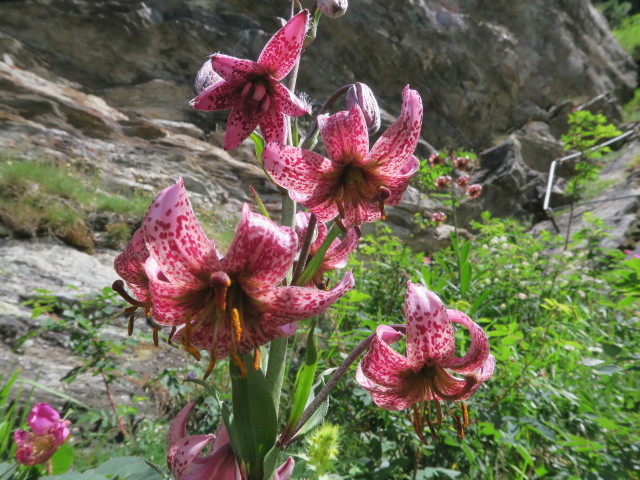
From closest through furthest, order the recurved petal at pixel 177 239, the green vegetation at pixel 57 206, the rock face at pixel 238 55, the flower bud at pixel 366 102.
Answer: the recurved petal at pixel 177 239 < the flower bud at pixel 366 102 < the green vegetation at pixel 57 206 < the rock face at pixel 238 55

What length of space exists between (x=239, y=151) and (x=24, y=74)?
2759 millimetres

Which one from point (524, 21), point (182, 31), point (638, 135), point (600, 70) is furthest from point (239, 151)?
point (600, 70)

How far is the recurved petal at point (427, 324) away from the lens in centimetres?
47

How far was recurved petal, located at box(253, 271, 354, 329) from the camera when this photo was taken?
15.5 inches

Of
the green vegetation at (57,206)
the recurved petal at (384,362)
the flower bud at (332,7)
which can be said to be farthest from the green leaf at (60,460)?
the green vegetation at (57,206)

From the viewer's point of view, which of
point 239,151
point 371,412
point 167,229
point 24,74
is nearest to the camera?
point 167,229

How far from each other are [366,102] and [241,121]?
0.65 ft

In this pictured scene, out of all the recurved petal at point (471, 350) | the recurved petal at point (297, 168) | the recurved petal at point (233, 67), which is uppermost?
the recurved petal at point (233, 67)

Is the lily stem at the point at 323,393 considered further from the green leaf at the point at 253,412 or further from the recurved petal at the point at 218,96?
the recurved petal at the point at 218,96

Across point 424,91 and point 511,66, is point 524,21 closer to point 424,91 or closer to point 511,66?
point 511,66

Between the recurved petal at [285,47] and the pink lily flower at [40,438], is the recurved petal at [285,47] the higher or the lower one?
the higher one

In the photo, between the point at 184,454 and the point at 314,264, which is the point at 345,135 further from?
the point at 184,454

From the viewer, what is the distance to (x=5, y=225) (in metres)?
2.31

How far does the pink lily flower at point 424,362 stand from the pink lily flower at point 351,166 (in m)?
0.15
